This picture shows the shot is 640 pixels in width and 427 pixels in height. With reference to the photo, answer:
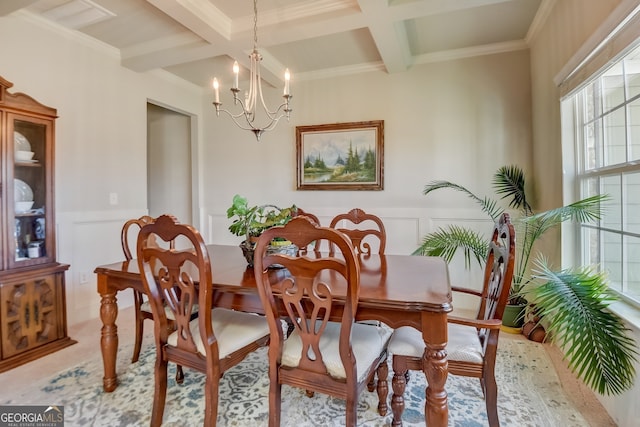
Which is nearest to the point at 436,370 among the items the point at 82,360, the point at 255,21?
the point at 82,360

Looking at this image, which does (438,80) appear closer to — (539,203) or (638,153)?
(539,203)

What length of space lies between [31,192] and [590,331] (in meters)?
3.45

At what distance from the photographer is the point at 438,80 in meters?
3.38

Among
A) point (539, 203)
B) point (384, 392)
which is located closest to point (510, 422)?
point (384, 392)

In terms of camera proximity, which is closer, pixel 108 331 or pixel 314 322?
pixel 314 322

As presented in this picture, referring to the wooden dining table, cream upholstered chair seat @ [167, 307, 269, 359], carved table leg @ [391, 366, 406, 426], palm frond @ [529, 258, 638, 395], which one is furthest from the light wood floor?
cream upholstered chair seat @ [167, 307, 269, 359]

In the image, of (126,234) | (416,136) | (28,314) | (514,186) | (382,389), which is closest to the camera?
(382,389)

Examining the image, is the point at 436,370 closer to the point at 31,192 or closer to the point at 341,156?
the point at 341,156

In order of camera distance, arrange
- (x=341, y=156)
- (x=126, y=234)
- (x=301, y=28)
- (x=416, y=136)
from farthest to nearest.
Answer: (x=341, y=156), (x=416, y=136), (x=301, y=28), (x=126, y=234)

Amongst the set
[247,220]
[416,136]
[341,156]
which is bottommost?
[247,220]

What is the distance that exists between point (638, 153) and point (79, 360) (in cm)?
351

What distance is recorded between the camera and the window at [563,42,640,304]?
163 centimetres

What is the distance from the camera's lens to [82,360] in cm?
227

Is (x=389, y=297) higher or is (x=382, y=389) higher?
(x=389, y=297)
